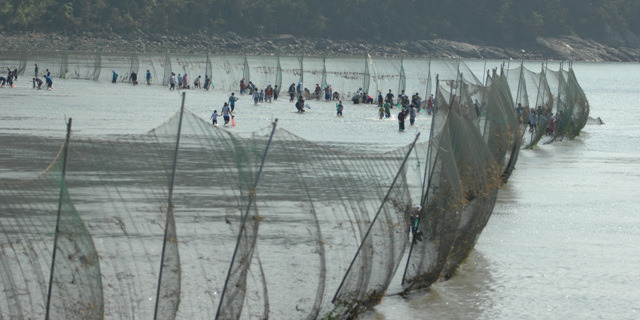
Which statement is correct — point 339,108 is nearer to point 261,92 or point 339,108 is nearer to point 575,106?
point 261,92

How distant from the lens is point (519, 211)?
81.1 feet

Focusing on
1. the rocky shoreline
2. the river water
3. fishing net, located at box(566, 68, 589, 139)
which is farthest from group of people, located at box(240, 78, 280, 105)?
the rocky shoreline

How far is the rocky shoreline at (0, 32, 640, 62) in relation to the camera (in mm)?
145425

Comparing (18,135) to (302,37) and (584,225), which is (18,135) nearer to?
(584,225)

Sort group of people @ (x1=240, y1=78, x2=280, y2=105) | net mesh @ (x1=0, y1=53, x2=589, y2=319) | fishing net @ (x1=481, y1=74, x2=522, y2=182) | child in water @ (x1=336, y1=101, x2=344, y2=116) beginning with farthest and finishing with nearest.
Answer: group of people @ (x1=240, y1=78, x2=280, y2=105) → child in water @ (x1=336, y1=101, x2=344, y2=116) → fishing net @ (x1=481, y1=74, x2=522, y2=182) → net mesh @ (x1=0, y1=53, x2=589, y2=319)

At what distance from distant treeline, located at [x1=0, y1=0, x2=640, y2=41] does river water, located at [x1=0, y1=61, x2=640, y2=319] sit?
313 ft

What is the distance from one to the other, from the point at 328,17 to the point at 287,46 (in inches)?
501

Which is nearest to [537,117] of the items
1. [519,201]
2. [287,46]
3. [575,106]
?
[575,106]

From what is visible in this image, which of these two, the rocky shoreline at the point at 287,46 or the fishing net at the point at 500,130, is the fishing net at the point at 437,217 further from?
the rocky shoreline at the point at 287,46

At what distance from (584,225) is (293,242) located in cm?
876

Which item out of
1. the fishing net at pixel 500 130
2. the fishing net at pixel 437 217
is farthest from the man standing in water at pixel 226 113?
the fishing net at pixel 437 217

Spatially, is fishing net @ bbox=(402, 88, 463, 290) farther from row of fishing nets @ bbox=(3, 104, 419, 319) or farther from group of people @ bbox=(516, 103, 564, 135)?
group of people @ bbox=(516, 103, 564, 135)

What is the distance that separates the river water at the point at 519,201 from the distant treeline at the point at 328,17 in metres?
95.3

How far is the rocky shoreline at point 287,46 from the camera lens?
145425 mm
